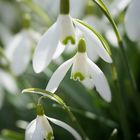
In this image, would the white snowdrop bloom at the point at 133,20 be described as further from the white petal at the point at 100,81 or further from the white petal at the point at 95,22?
the white petal at the point at 95,22

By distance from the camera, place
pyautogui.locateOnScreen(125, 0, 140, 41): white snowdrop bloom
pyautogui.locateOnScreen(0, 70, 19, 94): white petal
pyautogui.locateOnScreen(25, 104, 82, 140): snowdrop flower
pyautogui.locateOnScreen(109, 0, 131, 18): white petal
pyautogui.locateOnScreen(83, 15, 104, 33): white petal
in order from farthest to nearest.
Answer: pyautogui.locateOnScreen(0, 70, 19, 94): white petal, pyautogui.locateOnScreen(83, 15, 104, 33): white petal, pyautogui.locateOnScreen(109, 0, 131, 18): white petal, pyautogui.locateOnScreen(125, 0, 140, 41): white snowdrop bloom, pyautogui.locateOnScreen(25, 104, 82, 140): snowdrop flower

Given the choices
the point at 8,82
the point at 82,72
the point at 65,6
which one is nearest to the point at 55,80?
the point at 82,72

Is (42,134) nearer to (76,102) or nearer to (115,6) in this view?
(115,6)

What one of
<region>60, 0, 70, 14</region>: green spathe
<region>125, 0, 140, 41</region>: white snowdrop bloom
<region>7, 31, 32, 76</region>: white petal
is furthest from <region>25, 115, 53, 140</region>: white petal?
<region>7, 31, 32, 76</region>: white petal

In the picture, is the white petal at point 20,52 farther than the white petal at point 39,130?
Yes

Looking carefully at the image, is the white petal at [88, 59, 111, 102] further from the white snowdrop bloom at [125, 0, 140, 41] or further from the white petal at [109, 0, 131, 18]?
the white petal at [109, 0, 131, 18]

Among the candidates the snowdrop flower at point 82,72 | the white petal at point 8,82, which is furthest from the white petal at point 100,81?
the white petal at point 8,82

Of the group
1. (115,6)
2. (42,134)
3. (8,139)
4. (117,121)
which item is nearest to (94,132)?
(117,121)
